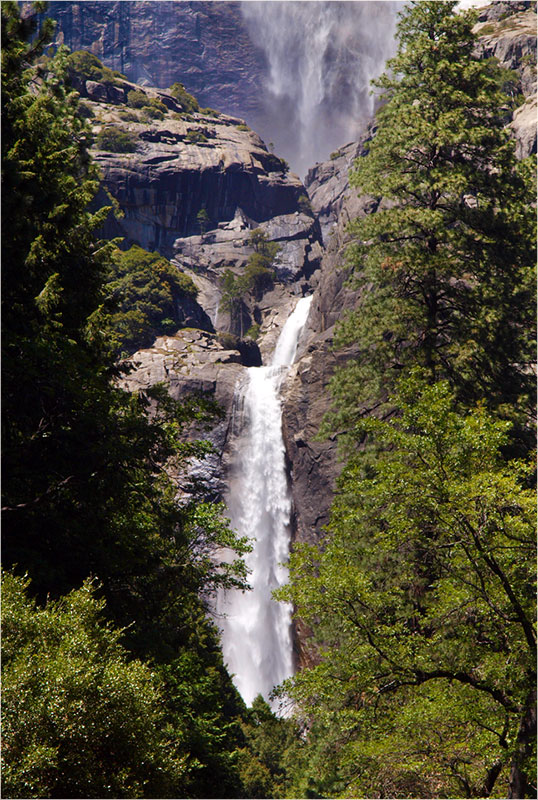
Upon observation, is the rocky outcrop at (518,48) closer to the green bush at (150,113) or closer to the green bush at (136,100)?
the green bush at (150,113)

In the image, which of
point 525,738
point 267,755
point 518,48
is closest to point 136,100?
point 518,48

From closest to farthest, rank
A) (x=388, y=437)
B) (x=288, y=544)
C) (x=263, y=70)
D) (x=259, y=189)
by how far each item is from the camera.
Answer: (x=388, y=437), (x=288, y=544), (x=259, y=189), (x=263, y=70)

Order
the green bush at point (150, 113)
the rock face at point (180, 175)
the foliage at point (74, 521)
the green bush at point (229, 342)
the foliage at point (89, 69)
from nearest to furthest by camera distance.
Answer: the foliage at point (74, 521)
the green bush at point (229, 342)
the rock face at point (180, 175)
the green bush at point (150, 113)
the foliage at point (89, 69)

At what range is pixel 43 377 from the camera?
33.3 ft

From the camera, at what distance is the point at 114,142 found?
86812 mm

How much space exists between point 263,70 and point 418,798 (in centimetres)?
14656

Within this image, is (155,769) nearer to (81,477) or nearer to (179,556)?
(81,477)

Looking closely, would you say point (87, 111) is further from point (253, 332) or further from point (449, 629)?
point (449, 629)

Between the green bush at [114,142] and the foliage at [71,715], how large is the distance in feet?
296

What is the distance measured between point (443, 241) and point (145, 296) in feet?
167

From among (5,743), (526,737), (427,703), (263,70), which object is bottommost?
(526,737)

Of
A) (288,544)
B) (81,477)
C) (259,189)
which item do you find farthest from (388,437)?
(259,189)

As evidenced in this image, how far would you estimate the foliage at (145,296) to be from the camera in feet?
189

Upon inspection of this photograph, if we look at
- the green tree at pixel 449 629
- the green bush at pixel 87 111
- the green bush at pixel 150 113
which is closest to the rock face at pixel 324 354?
the green bush at pixel 87 111
